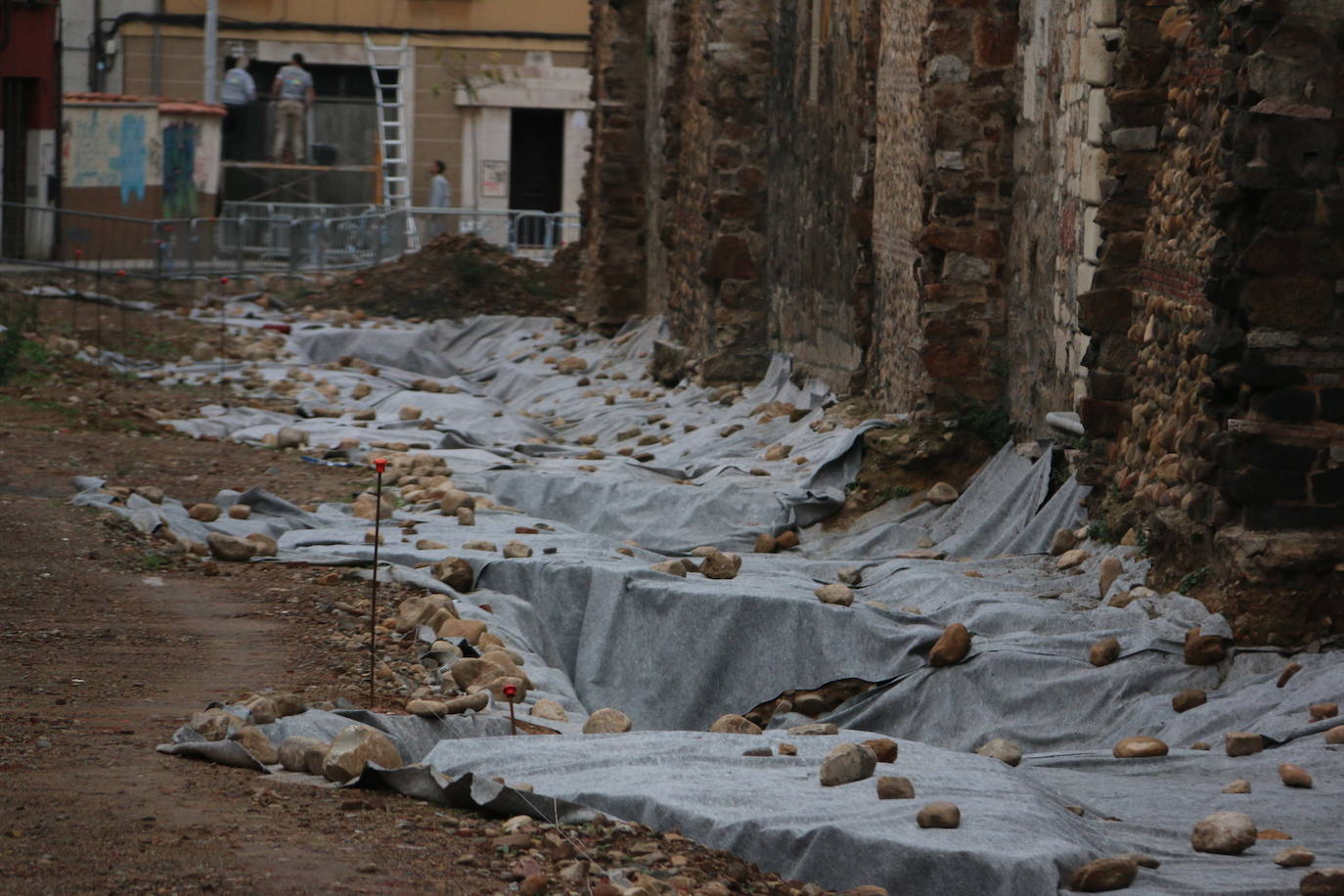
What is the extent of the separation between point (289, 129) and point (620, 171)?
1161cm

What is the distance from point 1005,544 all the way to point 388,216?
16715 millimetres

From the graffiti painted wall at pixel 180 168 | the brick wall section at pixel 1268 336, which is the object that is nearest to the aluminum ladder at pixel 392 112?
the graffiti painted wall at pixel 180 168

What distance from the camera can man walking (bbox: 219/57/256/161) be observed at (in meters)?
27.9

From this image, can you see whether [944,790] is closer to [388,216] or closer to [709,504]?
[709,504]

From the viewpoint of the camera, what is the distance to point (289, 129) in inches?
1112

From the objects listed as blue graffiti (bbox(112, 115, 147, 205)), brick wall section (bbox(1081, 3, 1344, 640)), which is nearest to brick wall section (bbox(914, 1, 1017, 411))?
brick wall section (bbox(1081, 3, 1344, 640))

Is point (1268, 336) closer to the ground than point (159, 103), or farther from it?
closer to the ground

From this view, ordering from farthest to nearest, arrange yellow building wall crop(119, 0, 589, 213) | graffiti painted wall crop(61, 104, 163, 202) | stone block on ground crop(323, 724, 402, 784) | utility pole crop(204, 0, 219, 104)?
A: yellow building wall crop(119, 0, 589, 213)
utility pole crop(204, 0, 219, 104)
graffiti painted wall crop(61, 104, 163, 202)
stone block on ground crop(323, 724, 402, 784)

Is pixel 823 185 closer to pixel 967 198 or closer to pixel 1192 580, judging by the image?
pixel 967 198

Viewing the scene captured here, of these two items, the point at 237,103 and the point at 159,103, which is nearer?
the point at 159,103

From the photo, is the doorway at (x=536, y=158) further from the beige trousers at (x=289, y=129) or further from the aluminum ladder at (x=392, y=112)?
the beige trousers at (x=289, y=129)

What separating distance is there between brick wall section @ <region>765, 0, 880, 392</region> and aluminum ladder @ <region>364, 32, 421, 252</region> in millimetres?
16642

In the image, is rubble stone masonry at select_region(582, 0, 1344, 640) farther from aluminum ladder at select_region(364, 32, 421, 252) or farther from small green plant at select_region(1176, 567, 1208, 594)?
aluminum ladder at select_region(364, 32, 421, 252)

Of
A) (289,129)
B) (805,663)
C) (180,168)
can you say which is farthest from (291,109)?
(805,663)
